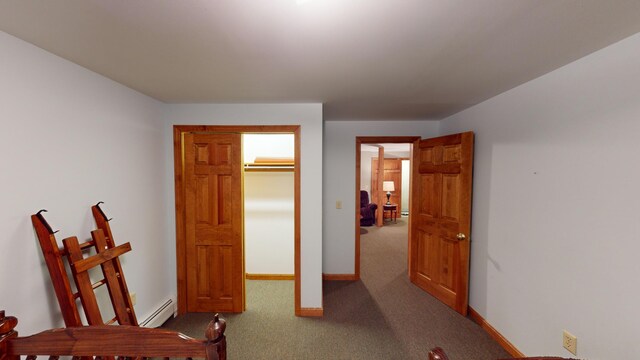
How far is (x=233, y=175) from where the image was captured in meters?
2.73

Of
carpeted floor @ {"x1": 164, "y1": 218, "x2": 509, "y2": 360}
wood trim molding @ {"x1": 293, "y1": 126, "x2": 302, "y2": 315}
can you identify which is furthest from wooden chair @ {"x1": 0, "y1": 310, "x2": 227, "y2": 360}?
wood trim molding @ {"x1": 293, "y1": 126, "x2": 302, "y2": 315}

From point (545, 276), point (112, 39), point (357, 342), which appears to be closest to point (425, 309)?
point (357, 342)

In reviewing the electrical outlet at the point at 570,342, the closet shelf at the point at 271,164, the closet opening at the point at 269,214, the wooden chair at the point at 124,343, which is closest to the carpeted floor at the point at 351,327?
the closet opening at the point at 269,214

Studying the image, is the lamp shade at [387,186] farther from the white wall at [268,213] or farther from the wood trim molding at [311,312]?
the wood trim molding at [311,312]

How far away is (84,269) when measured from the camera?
5.29 feet

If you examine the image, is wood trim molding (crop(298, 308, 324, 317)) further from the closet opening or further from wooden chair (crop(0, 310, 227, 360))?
wooden chair (crop(0, 310, 227, 360))

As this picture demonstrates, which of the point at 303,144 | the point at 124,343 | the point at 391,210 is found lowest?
the point at 391,210

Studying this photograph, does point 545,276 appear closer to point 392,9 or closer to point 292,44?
point 392,9

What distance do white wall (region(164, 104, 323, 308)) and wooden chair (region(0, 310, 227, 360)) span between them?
1.77 meters

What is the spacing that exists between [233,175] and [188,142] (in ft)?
1.98

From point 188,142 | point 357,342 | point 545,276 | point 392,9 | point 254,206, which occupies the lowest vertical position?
point 357,342

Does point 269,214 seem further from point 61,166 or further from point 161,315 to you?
point 61,166

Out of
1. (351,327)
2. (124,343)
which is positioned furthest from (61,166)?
(351,327)

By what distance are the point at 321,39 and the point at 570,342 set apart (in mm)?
2515
